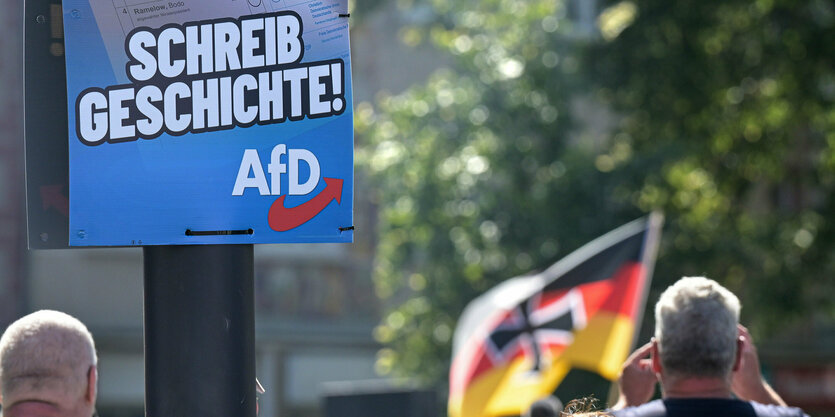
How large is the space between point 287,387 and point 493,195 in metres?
8.73

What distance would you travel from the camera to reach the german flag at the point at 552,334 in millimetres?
9008

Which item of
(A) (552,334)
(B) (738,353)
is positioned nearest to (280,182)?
(B) (738,353)

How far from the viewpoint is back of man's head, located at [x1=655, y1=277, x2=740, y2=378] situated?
10.1 ft

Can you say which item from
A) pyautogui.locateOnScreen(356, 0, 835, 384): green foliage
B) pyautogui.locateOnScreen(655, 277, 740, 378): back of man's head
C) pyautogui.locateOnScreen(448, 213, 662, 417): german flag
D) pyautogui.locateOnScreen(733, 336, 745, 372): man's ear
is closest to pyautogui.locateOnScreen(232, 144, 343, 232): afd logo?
pyautogui.locateOnScreen(655, 277, 740, 378): back of man's head

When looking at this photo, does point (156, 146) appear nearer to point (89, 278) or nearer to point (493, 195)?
point (493, 195)

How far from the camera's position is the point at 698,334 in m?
3.09

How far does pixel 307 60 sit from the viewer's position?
8.57 ft

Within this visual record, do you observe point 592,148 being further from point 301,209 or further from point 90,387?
point 90,387

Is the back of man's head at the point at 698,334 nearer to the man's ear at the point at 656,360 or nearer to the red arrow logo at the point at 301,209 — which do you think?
the man's ear at the point at 656,360

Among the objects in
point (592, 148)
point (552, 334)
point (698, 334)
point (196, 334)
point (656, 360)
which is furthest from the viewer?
point (592, 148)

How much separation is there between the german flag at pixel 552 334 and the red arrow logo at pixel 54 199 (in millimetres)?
6444

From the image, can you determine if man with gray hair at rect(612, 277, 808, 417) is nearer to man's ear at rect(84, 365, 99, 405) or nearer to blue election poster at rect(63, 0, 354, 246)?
blue election poster at rect(63, 0, 354, 246)

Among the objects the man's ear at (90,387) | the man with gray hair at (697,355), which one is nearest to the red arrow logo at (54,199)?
the man's ear at (90,387)

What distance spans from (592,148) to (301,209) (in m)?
10.2
